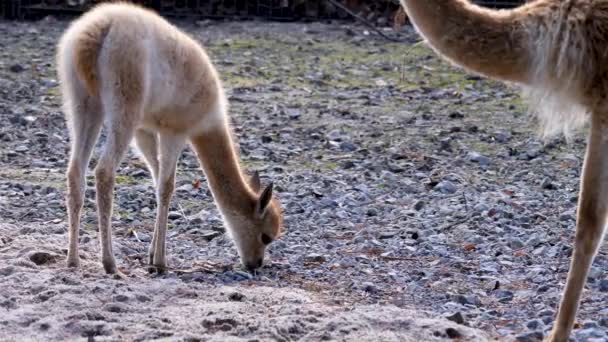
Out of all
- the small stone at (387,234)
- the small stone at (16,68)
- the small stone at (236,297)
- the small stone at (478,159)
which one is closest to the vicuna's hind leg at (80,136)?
the small stone at (236,297)

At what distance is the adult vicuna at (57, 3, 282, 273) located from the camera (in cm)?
627

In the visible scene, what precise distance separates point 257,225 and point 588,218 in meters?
2.49

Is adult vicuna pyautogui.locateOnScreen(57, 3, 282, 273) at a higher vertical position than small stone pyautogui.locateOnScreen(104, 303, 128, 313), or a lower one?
higher

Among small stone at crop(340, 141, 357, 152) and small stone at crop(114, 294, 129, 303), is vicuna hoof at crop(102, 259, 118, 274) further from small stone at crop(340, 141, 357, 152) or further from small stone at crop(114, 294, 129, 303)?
small stone at crop(340, 141, 357, 152)

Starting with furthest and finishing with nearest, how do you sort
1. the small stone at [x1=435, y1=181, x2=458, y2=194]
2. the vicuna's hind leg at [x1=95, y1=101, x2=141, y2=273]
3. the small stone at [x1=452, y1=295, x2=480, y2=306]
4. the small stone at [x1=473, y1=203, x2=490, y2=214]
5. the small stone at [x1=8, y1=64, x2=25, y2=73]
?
1. the small stone at [x1=8, y1=64, x2=25, y2=73]
2. the small stone at [x1=435, y1=181, x2=458, y2=194]
3. the small stone at [x1=473, y1=203, x2=490, y2=214]
4. the vicuna's hind leg at [x1=95, y1=101, x2=141, y2=273]
5. the small stone at [x1=452, y1=295, x2=480, y2=306]

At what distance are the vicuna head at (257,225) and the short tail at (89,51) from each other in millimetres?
1293

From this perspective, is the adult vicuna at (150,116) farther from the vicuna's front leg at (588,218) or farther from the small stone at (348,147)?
the small stone at (348,147)

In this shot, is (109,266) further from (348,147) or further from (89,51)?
(348,147)

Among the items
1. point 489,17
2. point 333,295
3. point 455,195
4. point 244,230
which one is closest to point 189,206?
point 244,230

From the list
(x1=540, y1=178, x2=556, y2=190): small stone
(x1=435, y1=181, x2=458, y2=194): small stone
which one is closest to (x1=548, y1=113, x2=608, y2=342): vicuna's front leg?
(x1=435, y1=181, x2=458, y2=194): small stone

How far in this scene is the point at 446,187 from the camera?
8.48 meters

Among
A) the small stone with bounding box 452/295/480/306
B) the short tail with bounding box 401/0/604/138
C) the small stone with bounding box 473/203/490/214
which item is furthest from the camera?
the small stone with bounding box 473/203/490/214

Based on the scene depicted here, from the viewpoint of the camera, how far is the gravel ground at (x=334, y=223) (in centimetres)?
532

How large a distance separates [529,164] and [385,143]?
134 centimetres
